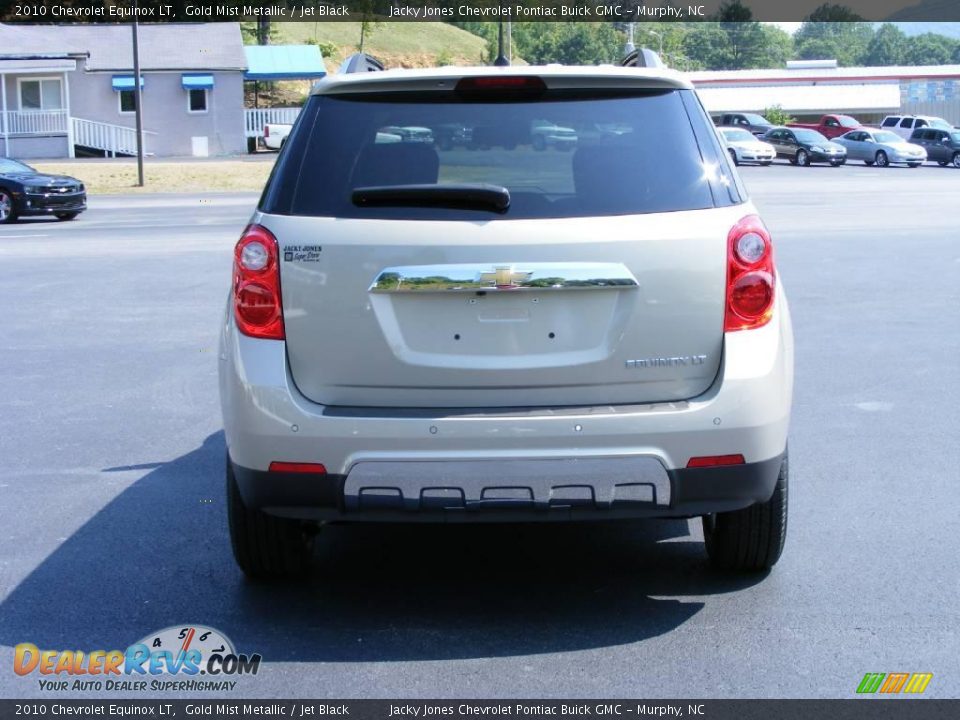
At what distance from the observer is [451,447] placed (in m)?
4.19

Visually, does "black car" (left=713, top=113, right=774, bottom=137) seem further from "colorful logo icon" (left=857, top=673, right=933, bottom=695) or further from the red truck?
"colorful logo icon" (left=857, top=673, right=933, bottom=695)

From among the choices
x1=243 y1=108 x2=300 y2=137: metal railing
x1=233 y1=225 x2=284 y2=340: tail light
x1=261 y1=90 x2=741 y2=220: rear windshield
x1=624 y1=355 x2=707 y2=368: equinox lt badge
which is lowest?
x1=243 y1=108 x2=300 y2=137: metal railing

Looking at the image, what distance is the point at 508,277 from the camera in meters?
4.22

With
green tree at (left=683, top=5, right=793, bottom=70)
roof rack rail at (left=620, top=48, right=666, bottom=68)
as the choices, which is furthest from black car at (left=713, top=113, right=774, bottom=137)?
green tree at (left=683, top=5, right=793, bottom=70)

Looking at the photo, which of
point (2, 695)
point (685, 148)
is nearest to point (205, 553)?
point (2, 695)

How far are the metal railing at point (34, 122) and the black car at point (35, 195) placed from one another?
26.1 metres

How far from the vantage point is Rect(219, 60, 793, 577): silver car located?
4.20 meters

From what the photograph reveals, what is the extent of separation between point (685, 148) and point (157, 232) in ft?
60.3

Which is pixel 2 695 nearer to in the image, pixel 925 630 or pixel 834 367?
pixel 925 630

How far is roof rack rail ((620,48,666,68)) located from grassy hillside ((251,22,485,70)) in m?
110

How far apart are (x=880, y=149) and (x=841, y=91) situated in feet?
98.5

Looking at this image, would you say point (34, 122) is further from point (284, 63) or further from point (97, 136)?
point (284, 63)

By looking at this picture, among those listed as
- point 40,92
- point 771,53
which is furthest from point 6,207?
point 771,53

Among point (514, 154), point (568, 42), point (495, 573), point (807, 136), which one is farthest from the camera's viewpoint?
point (568, 42)
